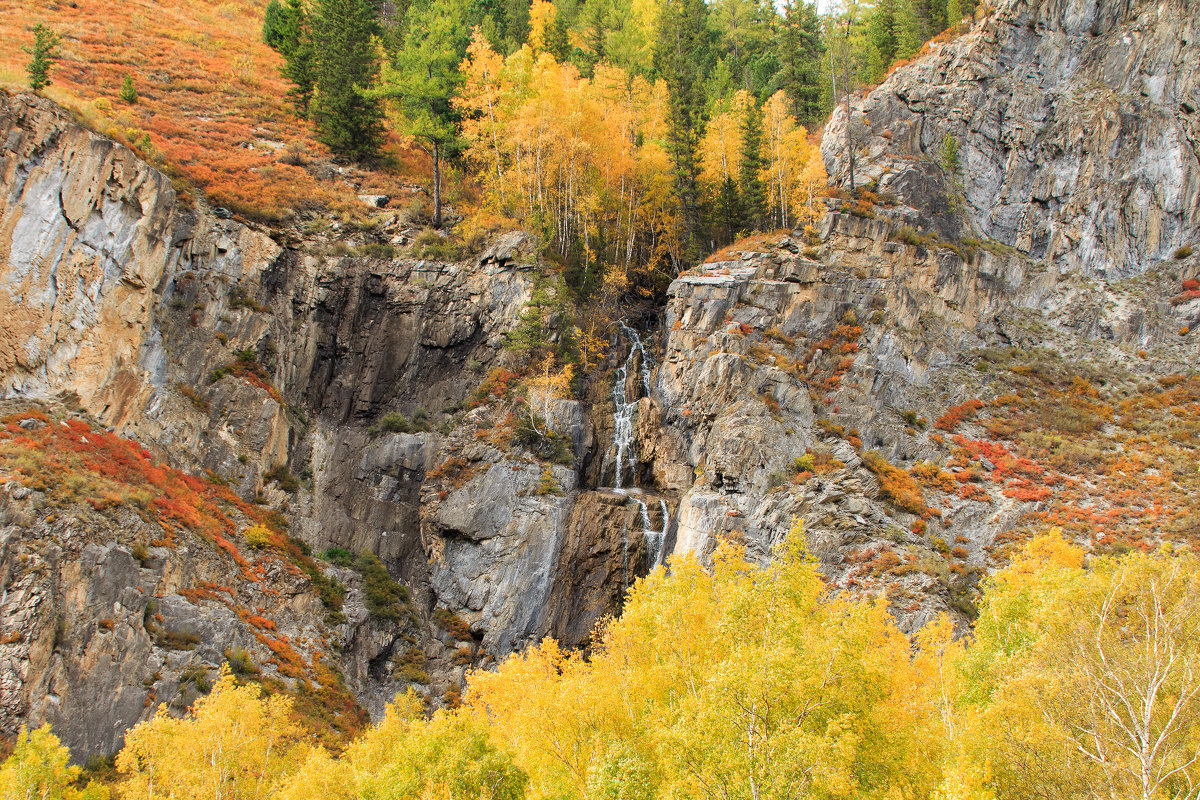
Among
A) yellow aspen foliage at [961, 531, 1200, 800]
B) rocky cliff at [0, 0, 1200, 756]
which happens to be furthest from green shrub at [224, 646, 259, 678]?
yellow aspen foliage at [961, 531, 1200, 800]

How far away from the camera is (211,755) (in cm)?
1934

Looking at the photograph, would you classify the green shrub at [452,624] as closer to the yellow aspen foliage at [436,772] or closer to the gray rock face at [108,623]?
the gray rock face at [108,623]

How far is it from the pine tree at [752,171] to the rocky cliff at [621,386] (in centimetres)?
439

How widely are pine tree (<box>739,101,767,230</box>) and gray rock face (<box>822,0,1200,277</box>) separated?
18.5 feet

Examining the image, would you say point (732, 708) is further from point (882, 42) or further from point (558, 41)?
point (882, 42)

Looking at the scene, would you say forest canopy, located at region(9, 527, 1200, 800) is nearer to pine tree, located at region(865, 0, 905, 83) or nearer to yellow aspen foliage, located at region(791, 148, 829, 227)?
yellow aspen foliage, located at region(791, 148, 829, 227)

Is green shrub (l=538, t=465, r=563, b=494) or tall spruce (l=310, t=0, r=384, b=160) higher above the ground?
tall spruce (l=310, t=0, r=384, b=160)

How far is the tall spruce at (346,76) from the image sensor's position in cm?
4800

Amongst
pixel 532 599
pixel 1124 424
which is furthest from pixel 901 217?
pixel 532 599

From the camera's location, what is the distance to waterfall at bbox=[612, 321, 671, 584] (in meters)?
33.6

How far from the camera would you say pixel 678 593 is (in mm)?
18047

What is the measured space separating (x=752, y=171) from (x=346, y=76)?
29988 millimetres

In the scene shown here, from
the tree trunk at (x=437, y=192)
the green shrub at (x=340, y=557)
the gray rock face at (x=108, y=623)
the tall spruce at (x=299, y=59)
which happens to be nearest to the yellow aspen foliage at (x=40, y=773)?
the gray rock face at (x=108, y=623)

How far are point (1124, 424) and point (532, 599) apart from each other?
1296 inches
